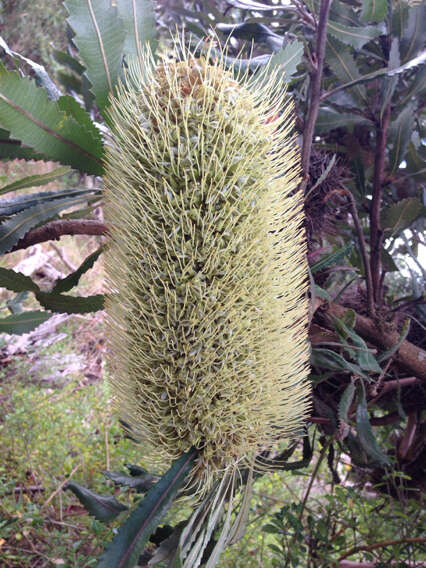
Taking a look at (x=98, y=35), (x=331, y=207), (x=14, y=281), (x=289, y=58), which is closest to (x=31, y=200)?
(x=14, y=281)

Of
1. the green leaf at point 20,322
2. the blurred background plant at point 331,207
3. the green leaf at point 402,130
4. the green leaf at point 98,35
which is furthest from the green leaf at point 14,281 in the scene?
the green leaf at point 402,130

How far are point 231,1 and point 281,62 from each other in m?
0.34

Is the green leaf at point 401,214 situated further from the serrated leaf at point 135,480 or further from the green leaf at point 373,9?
the serrated leaf at point 135,480

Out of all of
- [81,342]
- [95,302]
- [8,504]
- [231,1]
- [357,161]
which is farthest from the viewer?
[81,342]

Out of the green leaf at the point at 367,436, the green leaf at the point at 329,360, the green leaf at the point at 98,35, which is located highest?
the green leaf at the point at 98,35

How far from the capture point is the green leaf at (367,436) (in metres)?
0.93

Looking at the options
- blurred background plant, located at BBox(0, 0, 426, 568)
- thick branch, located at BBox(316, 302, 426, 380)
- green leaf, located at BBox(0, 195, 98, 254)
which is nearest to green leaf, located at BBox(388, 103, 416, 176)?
blurred background plant, located at BBox(0, 0, 426, 568)

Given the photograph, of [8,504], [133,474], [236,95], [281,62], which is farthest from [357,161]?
[8,504]

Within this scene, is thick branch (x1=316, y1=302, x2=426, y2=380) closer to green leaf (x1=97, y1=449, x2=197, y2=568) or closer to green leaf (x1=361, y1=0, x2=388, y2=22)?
green leaf (x1=97, y1=449, x2=197, y2=568)

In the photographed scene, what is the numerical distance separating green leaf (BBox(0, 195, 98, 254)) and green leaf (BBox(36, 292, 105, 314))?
0.39 feet

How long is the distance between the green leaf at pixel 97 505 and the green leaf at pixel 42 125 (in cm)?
62

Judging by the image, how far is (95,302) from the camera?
0.89 metres

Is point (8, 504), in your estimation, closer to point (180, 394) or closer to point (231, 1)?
point (180, 394)

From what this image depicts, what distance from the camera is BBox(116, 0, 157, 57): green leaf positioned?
75 centimetres
